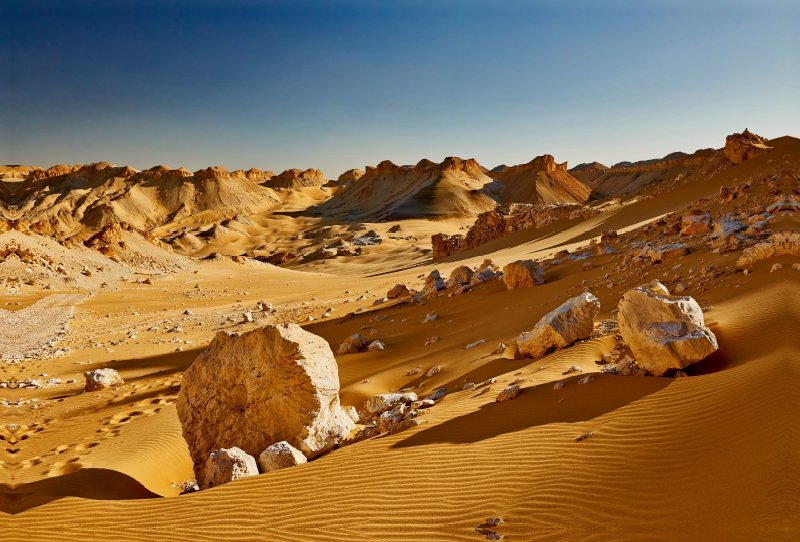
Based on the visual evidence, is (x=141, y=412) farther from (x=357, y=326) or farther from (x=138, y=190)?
(x=138, y=190)

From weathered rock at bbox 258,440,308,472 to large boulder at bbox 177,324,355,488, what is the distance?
33 cm

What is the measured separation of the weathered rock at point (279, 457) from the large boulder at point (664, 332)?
414 cm

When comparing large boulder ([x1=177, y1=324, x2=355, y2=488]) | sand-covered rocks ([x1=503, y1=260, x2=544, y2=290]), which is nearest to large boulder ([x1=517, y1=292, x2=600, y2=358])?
large boulder ([x1=177, y1=324, x2=355, y2=488])

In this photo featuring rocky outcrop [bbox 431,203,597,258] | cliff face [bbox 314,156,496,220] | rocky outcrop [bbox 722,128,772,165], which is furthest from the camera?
cliff face [bbox 314,156,496,220]

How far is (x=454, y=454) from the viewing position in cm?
511

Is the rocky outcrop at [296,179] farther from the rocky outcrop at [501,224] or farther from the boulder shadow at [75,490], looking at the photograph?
the boulder shadow at [75,490]

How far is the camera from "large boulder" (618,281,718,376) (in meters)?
5.93

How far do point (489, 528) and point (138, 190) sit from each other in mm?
102680

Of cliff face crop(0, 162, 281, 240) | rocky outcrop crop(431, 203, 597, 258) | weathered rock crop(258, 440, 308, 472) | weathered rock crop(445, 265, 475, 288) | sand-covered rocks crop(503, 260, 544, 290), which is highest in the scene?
cliff face crop(0, 162, 281, 240)

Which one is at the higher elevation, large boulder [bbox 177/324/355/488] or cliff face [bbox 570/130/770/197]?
cliff face [bbox 570/130/770/197]

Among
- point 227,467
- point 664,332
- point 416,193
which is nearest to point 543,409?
point 664,332

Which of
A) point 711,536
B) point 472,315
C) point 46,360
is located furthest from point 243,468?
point 46,360

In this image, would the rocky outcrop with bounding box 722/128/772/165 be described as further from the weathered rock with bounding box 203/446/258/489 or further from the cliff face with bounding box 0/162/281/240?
the cliff face with bounding box 0/162/281/240

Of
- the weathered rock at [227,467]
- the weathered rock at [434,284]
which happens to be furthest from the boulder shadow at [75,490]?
the weathered rock at [434,284]
